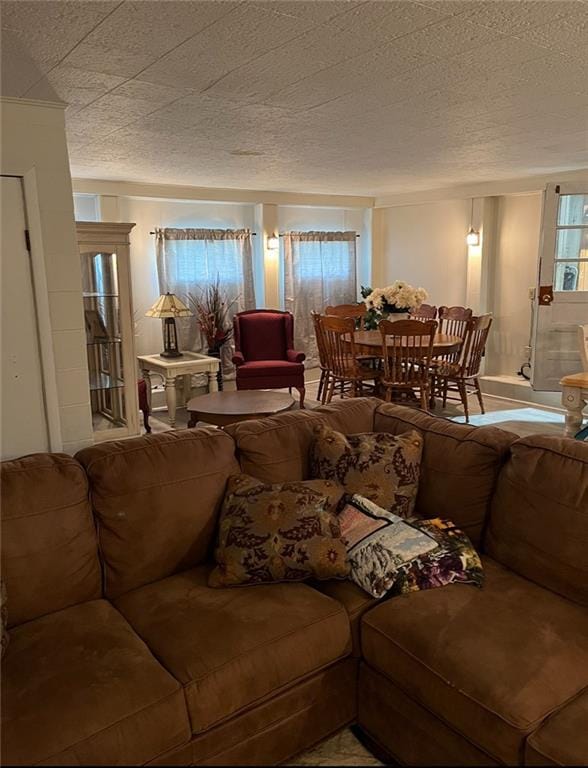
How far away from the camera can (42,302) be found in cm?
273

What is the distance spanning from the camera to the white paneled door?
8.67 ft

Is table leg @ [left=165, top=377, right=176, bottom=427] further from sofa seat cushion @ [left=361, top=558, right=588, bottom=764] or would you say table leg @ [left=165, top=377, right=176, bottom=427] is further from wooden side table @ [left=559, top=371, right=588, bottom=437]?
→ sofa seat cushion @ [left=361, top=558, right=588, bottom=764]

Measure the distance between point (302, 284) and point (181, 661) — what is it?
6.25 metres

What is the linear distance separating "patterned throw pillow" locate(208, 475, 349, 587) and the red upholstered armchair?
387cm

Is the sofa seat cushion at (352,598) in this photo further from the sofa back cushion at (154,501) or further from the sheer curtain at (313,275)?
the sheer curtain at (313,275)

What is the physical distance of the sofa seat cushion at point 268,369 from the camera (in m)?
5.86

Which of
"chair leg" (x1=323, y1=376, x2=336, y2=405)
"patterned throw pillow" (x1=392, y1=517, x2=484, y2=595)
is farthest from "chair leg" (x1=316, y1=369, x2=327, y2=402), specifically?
"patterned throw pillow" (x1=392, y1=517, x2=484, y2=595)

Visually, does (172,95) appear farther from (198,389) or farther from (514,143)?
(198,389)

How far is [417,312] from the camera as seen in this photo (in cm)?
675

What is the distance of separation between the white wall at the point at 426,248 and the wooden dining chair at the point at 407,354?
2.19m

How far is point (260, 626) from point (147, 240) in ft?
17.4

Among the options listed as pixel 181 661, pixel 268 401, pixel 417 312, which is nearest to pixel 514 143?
pixel 268 401

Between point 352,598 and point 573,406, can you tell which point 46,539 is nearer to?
point 352,598

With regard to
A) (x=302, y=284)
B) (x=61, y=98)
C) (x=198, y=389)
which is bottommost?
(x=198, y=389)
